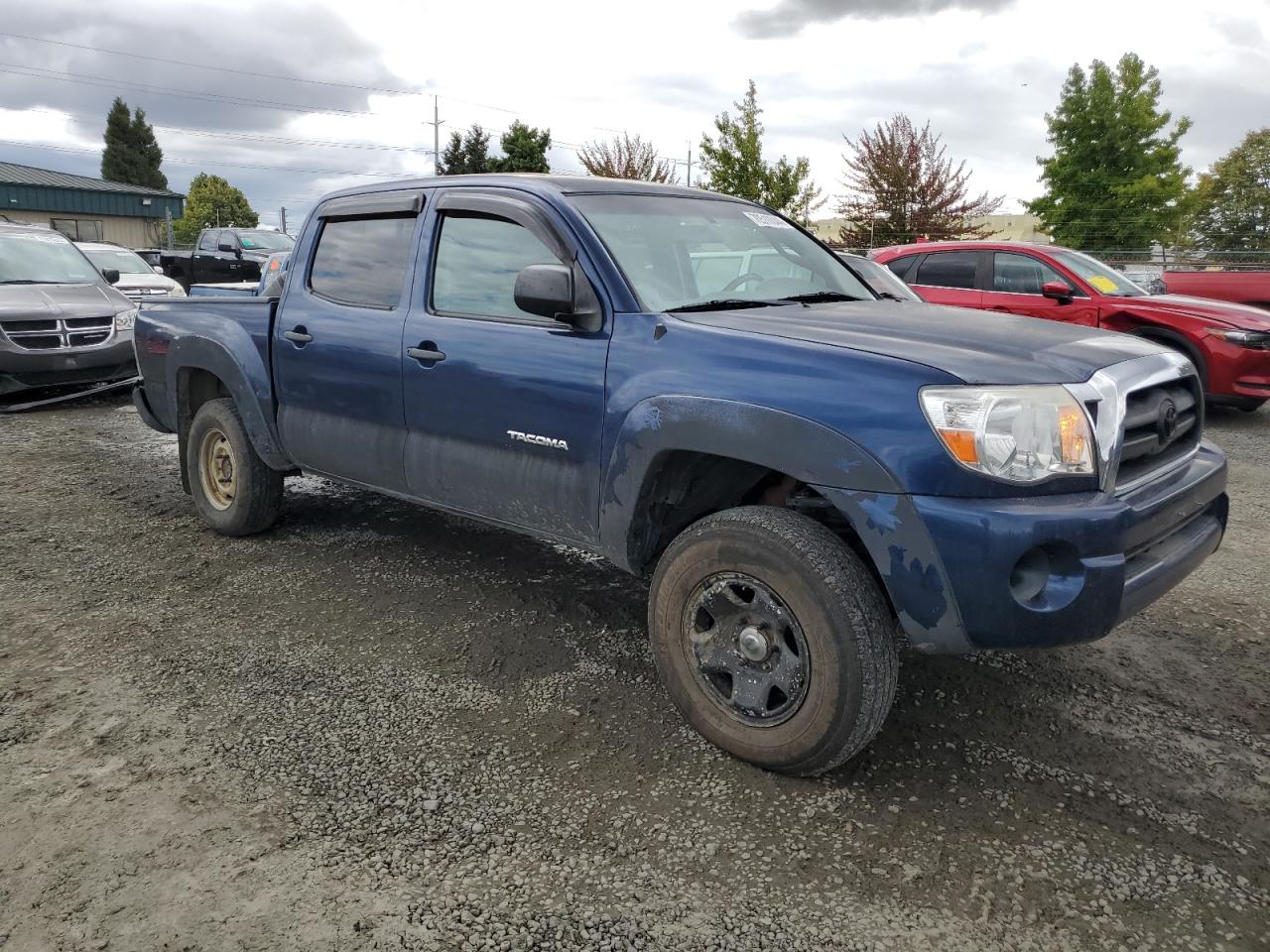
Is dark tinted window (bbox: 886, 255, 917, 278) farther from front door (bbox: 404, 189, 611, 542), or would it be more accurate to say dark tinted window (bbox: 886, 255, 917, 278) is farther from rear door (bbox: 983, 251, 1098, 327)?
front door (bbox: 404, 189, 611, 542)

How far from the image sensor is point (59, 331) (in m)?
9.38

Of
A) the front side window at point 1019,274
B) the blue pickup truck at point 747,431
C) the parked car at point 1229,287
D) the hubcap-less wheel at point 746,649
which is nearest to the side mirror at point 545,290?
the blue pickup truck at point 747,431

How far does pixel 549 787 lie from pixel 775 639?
2.61 feet

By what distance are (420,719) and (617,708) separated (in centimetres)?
67

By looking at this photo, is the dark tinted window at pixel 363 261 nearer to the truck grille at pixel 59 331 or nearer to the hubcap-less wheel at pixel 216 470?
the hubcap-less wheel at pixel 216 470

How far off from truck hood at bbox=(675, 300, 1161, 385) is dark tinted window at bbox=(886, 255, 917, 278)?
6798mm

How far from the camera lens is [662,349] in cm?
311

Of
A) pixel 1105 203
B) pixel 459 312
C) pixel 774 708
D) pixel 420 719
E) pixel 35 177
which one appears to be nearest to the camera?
pixel 774 708

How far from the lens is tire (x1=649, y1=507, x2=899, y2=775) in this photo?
2.68 meters

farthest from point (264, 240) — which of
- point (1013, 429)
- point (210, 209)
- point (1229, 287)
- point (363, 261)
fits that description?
point (210, 209)

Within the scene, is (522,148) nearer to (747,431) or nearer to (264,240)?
(264,240)

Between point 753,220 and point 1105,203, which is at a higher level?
point 1105,203

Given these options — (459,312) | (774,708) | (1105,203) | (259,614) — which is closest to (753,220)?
(459,312)

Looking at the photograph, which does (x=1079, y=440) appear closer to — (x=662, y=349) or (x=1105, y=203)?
(x=662, y=349)
